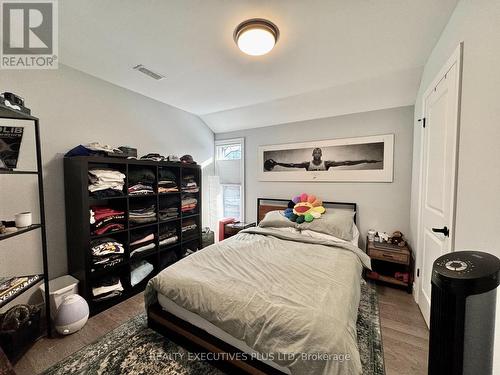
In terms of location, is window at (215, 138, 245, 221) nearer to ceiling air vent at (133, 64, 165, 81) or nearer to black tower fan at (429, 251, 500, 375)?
ceiling air vent at (133, 64, 165, 81)

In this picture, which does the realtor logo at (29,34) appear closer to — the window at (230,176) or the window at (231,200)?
the window at (230,176)

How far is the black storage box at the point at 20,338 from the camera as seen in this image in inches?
59.2

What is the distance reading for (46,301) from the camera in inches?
69.8

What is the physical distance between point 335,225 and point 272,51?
7.05 feet

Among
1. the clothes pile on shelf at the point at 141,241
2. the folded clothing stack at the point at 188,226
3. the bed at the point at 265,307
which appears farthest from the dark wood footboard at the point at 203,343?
the folded clothing stack at the point at 188,226

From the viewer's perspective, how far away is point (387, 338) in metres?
1.78

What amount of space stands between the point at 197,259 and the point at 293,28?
2226 millimetres

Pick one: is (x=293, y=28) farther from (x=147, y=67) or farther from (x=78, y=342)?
(x=78, y=342)

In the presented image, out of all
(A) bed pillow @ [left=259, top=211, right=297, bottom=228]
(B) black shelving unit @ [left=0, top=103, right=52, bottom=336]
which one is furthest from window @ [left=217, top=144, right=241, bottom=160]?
(B) black shelving unit @ [left=0, top=103, right=52, bottom=336]

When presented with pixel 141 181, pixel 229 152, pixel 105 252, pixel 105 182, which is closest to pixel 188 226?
pixel 141 181

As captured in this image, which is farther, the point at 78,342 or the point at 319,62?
the point at 319,62

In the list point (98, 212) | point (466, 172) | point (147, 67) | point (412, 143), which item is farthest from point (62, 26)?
point (412, 143)

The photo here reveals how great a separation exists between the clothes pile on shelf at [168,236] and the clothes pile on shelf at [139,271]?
32cm

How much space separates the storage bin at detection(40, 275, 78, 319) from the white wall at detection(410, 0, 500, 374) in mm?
3085
